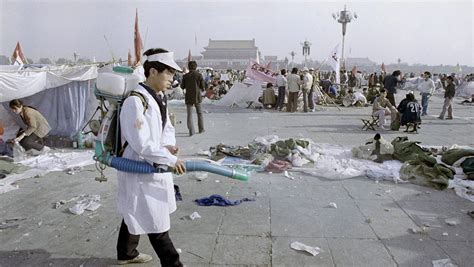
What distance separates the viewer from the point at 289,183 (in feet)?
18.1

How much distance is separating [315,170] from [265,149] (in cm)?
127

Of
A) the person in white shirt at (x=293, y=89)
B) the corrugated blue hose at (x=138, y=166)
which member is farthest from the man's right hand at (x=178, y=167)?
the person in white shirt at (x=293, y=89)

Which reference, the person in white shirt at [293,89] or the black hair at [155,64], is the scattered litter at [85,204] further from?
the person in white shirt at [293,89]

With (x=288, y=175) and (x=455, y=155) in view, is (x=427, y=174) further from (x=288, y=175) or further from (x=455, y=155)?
(x=288, y=175)

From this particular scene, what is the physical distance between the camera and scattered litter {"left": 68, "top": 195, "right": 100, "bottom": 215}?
14.2 feet

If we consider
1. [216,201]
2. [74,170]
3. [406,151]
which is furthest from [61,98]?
[406,151]

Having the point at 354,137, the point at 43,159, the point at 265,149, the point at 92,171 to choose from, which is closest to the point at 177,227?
the point at 92,171

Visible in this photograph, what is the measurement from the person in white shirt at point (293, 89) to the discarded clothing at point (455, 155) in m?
7.57

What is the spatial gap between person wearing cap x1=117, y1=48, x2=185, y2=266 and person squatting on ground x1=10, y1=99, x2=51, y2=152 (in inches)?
211

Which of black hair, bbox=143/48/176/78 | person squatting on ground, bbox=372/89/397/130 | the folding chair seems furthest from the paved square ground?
person squatting on ground, bbox=372/89/397/130

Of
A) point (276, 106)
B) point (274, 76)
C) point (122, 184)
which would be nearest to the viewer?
point (122, 184)

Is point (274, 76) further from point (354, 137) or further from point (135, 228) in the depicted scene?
point (135, 228)

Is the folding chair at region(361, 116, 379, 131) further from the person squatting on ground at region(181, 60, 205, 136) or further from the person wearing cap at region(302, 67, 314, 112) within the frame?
the person squatting on ground at region(181, 60, 205, 136)

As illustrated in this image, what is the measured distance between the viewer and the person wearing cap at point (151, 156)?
250cm
